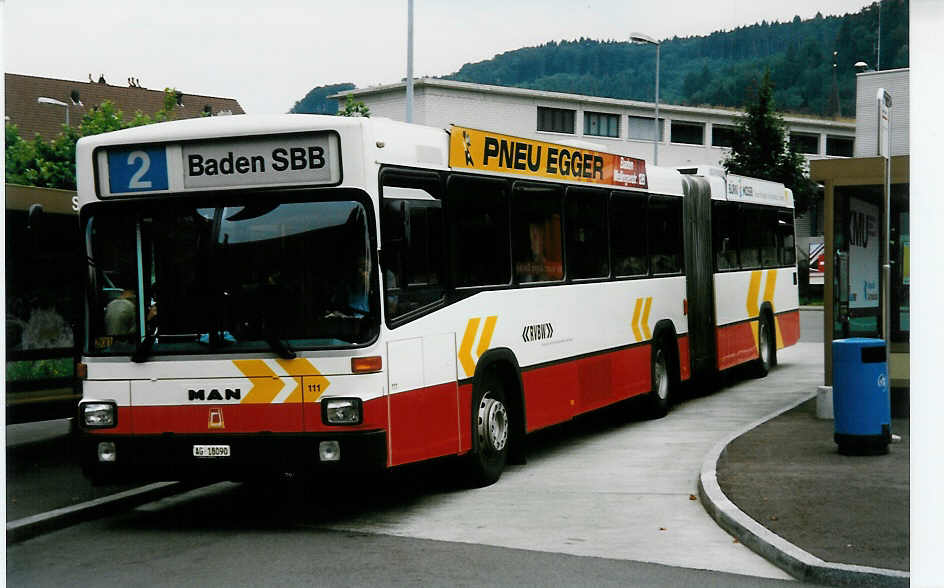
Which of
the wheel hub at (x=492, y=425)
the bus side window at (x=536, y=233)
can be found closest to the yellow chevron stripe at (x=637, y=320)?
the bus side window at (x=536, y=233)

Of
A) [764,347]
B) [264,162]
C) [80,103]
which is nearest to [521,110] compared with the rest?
[80,103]

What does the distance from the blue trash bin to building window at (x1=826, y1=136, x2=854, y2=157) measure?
9.57 m

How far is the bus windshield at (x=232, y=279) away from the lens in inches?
336

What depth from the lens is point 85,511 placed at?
31.1 ft

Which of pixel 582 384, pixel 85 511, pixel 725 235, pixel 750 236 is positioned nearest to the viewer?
pixel 85 511

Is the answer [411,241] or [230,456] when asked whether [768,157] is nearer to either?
[411,241]

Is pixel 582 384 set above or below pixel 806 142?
below

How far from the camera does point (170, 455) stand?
8688mm

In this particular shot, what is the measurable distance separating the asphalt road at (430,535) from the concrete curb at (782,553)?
0.30ft

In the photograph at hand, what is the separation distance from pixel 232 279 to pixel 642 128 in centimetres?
3503

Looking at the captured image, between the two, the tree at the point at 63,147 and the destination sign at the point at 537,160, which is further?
the tree at the point at 63,147

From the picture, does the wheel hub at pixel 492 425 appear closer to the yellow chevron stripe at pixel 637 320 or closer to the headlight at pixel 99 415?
the headlight at pixel 99 415

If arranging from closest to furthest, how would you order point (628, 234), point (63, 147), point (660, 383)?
point (628, 234) → point (660, 383) → point (63, 147)

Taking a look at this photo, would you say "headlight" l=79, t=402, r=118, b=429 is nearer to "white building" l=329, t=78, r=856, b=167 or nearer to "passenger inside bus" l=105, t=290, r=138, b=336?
"passenger inside bus" l=105, t=290, r=138, b=336
